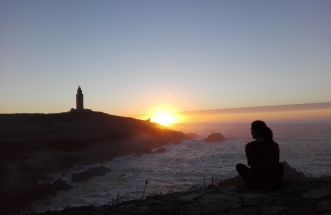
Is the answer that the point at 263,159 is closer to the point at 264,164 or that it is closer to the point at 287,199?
the point at 264,164

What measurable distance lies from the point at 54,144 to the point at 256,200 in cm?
6439

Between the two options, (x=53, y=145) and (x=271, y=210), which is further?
(x=53, y=145)

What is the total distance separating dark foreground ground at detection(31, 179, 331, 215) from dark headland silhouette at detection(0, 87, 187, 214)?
2758 centimetres

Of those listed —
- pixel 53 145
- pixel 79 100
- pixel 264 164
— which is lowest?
pixel 53 145

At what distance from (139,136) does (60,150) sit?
1603 inches

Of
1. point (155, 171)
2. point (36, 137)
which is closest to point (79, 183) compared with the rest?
point (155, 171)

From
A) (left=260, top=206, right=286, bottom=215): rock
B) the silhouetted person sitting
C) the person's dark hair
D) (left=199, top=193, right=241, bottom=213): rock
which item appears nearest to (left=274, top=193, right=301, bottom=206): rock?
(left=260, top=206, right=286, bottom=215): rock

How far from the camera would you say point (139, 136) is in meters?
109

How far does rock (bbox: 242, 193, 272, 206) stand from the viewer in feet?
28.7

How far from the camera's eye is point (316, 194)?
29.3ft

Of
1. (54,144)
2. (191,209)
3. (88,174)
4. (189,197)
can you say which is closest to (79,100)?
(54,144)

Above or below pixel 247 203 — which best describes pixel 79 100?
above

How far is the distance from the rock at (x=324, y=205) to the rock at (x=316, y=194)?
23 cm

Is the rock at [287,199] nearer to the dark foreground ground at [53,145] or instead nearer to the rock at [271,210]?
the rock at [271,210]
